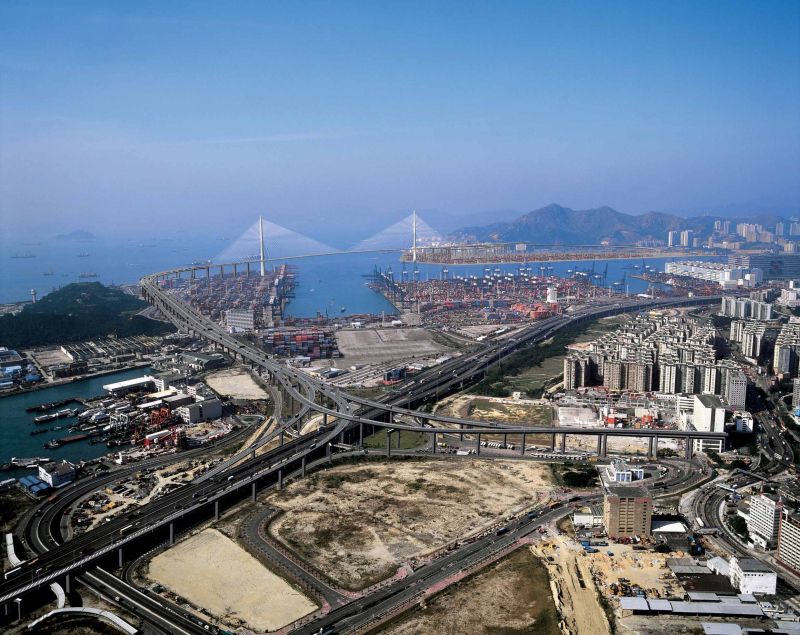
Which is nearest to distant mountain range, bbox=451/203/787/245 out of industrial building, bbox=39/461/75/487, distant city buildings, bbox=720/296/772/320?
distant city buildings, bbox=720/296/772/320

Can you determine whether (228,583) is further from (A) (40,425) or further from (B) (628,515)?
(A) (40,425)

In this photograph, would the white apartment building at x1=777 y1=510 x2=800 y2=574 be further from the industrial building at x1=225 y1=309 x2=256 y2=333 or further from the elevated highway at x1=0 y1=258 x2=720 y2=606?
the industrial building at x1=225 y1=309 x2=256 y2=333

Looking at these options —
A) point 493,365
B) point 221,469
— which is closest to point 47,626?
point 221,469

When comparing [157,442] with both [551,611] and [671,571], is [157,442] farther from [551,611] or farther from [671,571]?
[671,571]

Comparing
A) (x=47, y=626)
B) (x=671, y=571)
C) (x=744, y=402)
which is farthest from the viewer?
(x=744, y=402)

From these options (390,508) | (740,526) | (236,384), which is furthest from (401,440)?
(740,526)
